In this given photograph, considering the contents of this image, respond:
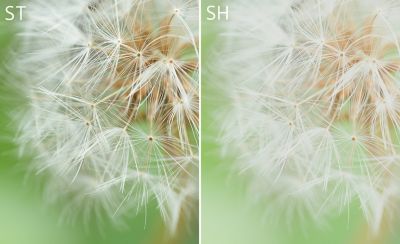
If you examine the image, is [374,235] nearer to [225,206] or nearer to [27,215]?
[225,206]

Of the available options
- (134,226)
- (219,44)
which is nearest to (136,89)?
(219,44)

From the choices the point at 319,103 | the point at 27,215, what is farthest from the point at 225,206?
the point at 27,215

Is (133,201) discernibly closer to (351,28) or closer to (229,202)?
(229,202)

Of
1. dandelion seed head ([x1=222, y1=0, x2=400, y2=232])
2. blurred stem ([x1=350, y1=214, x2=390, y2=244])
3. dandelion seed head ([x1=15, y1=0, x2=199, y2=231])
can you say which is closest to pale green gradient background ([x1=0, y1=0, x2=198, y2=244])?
dandelion seed head ([x1=15, y1=0, x2=199, y2=231])

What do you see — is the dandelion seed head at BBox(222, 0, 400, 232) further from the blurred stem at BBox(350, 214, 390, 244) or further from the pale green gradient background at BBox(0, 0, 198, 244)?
the pale green gradient background at BBox(0, 0, 198, 244)

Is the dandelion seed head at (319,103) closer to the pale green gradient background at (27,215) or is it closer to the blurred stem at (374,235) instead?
the blurred stem at (374,235)

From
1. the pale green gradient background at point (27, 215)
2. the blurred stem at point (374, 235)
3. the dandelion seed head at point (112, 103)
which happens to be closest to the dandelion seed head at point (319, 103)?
the blurred stem at point (374, 235)

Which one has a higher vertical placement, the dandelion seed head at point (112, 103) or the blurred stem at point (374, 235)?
the dandelion seed head at point (112, 103)
